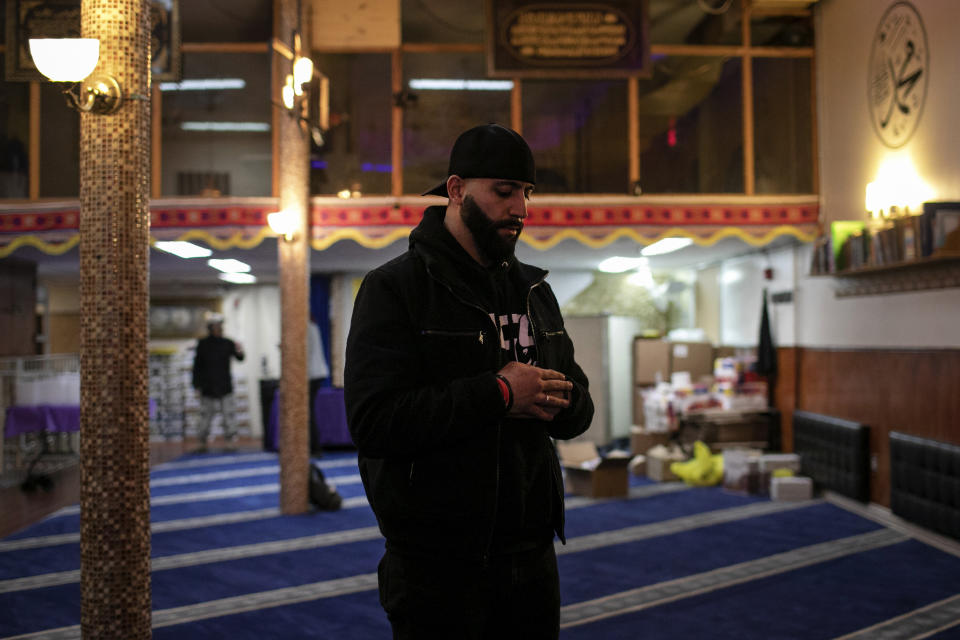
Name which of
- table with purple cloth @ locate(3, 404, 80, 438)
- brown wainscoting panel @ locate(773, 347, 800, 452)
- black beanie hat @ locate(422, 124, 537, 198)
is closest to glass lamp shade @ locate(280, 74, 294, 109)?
table with purple cloth @ locate(3, 404, 80, 438)

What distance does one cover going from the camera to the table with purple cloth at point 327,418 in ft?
34.8

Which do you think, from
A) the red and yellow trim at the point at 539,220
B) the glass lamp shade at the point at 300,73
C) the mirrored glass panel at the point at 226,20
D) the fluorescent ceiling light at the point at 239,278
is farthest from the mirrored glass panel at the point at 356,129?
the fluorescent ceiling light at the point at 239,278

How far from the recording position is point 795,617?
4176mm

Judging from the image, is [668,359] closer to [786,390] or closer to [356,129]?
[786,390]

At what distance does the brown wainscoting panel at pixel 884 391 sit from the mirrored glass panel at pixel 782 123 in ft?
6.12

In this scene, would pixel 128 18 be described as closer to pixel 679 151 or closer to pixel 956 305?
pixel 956 305

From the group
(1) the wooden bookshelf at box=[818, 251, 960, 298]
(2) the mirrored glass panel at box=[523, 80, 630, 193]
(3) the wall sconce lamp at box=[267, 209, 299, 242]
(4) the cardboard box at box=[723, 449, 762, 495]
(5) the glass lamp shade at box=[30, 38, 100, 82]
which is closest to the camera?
(5) the glass lamp shade at box=[30, 38, 100, 82]

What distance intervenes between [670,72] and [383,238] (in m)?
3.62

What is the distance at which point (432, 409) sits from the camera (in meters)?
1.56

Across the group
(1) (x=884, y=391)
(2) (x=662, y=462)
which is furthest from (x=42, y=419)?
(1) (x=884, y=391)

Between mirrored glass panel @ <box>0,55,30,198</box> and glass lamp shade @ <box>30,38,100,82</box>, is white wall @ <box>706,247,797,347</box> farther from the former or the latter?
mirrored glass panel @ <box>0,55,30,198</box>

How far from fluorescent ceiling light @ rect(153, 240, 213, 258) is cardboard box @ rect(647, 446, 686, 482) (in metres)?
5.80

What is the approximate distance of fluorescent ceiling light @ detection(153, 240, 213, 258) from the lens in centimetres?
909

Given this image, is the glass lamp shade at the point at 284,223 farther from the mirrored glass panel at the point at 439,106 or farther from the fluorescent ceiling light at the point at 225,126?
the fluorescent ceiling light at the point at 225,126
